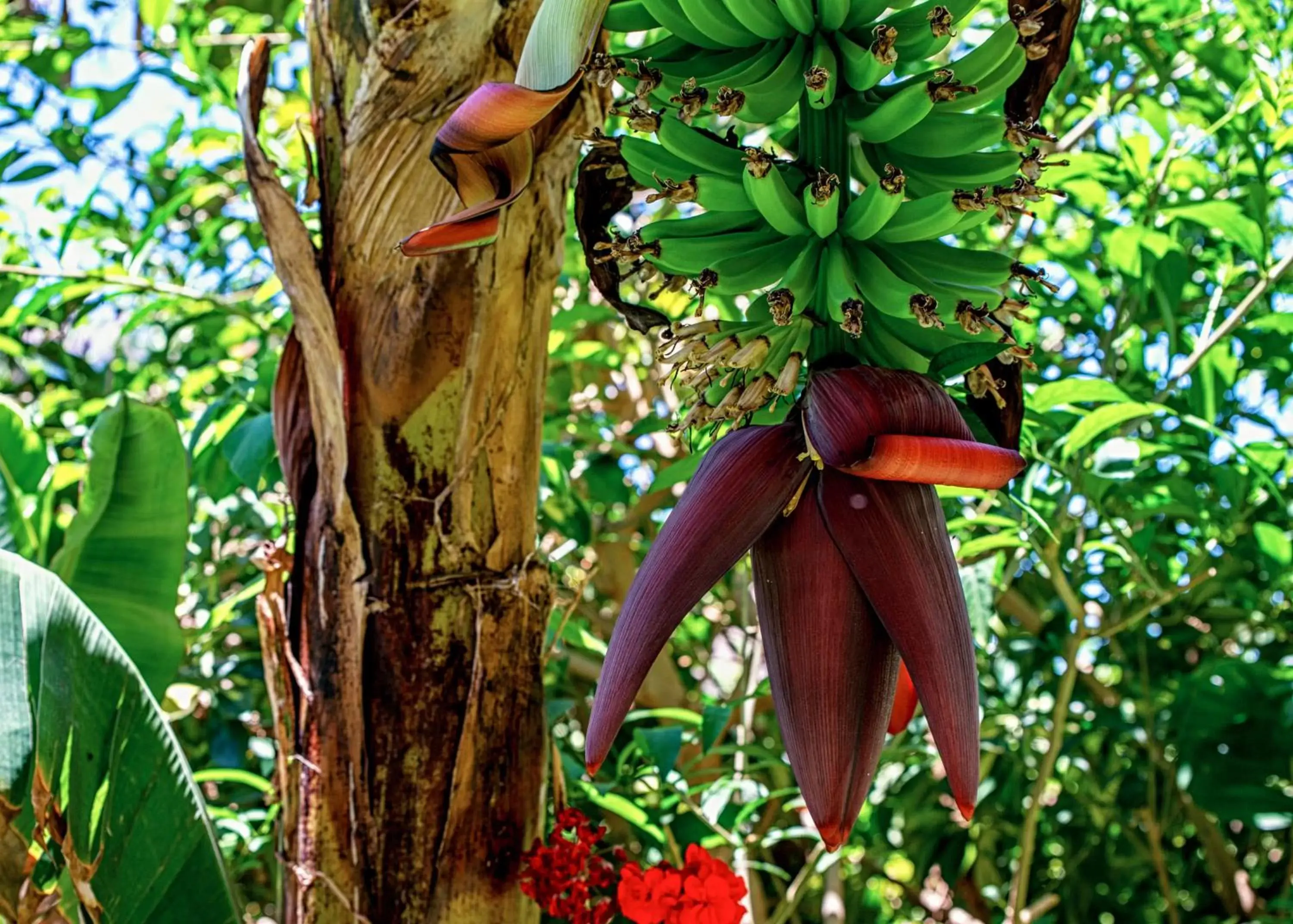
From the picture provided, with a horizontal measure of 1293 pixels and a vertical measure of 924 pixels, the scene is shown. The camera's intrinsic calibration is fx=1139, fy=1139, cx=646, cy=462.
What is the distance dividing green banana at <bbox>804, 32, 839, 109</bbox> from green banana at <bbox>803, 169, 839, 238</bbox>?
29 millimetres

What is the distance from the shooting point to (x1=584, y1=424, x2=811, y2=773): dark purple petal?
0.39m

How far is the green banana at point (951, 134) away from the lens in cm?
49

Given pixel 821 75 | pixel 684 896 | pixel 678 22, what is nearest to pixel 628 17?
pixel 678 22

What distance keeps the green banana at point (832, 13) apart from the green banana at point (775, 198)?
0.23ft

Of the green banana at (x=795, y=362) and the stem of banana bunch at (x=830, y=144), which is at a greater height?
the stem of banana bunch at (x=830, y=144)

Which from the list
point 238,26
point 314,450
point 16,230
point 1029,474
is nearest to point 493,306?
point 314,450

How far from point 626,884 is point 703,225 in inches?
16.4

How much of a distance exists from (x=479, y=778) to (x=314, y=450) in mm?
209

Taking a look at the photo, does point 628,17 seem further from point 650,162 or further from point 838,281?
point 838,281

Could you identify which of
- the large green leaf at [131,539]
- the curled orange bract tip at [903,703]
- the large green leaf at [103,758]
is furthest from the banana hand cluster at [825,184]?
the large green leaf at [131,539]

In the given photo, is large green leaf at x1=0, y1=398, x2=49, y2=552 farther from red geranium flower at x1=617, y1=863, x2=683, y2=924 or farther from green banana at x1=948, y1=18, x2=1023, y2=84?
green banana at x1=948, y1=18, x2=1023, y2=84

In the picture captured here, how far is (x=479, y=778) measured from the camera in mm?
643

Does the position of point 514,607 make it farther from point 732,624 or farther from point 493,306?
point 732,624

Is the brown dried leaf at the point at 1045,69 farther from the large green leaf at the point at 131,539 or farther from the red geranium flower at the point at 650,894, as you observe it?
the large green leaf at the point at 131,539
